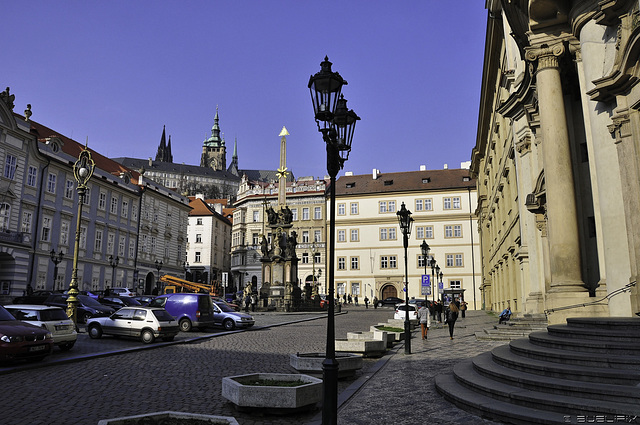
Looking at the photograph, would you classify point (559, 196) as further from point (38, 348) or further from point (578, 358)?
point (38, 348)

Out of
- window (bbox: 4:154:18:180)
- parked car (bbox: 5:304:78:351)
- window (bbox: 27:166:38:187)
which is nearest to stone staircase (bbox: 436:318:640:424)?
parked car (bbox: 5:304:78:351)

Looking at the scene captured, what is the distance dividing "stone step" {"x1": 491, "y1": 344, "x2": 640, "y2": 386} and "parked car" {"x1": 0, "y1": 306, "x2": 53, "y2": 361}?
11.0 m

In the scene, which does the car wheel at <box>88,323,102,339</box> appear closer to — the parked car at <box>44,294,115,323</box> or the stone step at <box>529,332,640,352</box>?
the parked car at <box>44,294,115,323</box>

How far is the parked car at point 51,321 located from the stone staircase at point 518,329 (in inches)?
542

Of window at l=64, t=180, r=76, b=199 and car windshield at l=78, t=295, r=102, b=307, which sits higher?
window at l=64, t=180, r=76, b=199

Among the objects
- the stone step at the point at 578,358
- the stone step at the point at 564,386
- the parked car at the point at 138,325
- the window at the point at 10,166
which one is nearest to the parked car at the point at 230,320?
the parked car at the point at 138,325

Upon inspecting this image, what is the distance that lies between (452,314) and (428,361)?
7.70 metres

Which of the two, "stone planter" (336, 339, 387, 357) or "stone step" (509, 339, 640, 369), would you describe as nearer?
"stone step" (509, 339, 640, 369)

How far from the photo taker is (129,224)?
54.6 m

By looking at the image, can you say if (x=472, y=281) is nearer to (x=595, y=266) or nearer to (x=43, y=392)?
(x=595, y=266)

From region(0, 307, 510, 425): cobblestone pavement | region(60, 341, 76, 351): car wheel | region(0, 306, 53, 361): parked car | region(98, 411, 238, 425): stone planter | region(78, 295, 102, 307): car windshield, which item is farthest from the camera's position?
region(78, 295, 102, 307): car windshield

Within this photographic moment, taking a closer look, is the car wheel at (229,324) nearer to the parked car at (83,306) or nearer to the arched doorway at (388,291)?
the parked car at (83,306)

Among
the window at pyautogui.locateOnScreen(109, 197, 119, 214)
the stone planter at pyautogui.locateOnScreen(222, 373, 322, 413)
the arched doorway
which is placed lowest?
the stone planter at pyautogui.locateOnScreen(222, 373, 322, 413)

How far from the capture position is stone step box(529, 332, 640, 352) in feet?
25.6
